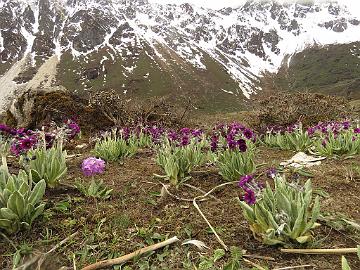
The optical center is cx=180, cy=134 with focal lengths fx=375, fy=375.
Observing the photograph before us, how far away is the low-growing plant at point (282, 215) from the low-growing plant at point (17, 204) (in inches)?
75.2

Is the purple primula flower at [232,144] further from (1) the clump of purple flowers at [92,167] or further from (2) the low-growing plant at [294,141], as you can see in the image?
(2) the low-growing plant at [294,141]

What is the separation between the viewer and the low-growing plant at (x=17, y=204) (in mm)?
3252

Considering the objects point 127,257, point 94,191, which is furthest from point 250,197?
point 94,191

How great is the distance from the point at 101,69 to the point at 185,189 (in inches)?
7216

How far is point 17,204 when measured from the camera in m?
3.29

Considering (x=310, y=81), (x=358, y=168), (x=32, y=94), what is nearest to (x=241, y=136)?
(x=358, y=168)

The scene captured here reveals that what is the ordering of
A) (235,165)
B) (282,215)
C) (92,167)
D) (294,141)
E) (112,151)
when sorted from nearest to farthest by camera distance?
(282,215), (92,167), (235,165), (112,151), (294,141)

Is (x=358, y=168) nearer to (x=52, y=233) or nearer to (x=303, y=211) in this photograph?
(x=303, y=211)

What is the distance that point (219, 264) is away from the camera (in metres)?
2.88

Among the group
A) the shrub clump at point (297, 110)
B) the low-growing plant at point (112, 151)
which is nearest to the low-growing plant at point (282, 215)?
the low-growing plant at point (112, 151)

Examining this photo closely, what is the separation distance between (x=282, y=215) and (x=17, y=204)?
2250 millimetres

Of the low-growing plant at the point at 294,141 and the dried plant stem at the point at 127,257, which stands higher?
the dried plant stem at the point at 127,257

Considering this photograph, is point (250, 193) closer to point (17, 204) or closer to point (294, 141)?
point (17, 204)

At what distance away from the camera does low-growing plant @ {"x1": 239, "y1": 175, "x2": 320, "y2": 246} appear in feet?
9.59
